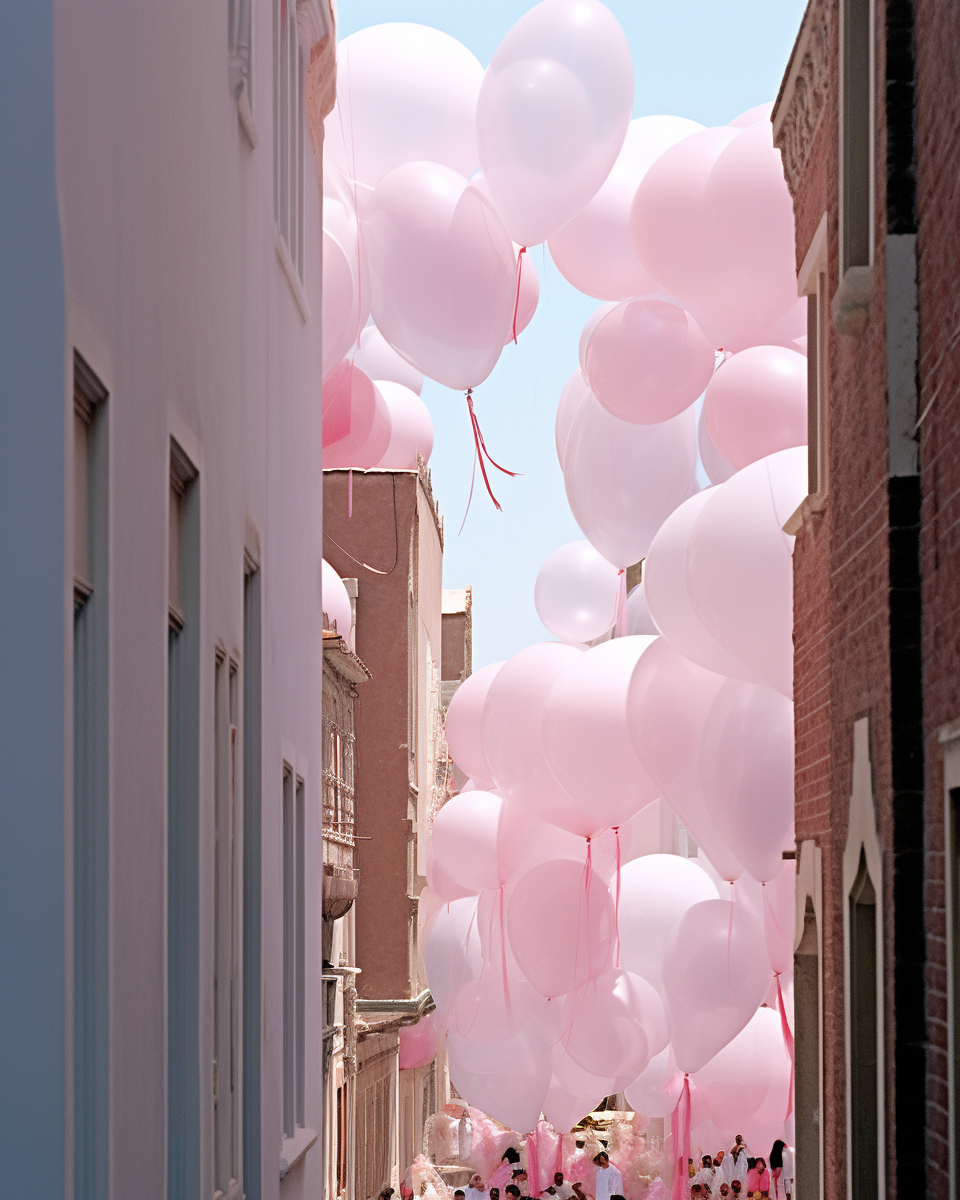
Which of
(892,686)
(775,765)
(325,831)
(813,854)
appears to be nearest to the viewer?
(892,686)

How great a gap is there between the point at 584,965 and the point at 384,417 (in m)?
4.33

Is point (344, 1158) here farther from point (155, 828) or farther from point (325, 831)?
point (155, 828)

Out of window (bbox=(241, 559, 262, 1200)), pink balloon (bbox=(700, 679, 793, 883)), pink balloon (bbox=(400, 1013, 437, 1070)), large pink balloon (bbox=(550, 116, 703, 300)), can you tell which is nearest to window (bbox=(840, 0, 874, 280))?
window (bbox=(241, 559, 262, 1200))

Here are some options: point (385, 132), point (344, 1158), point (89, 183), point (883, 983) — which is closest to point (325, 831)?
point (344, 1158)

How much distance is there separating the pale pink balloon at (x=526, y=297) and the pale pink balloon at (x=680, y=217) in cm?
107

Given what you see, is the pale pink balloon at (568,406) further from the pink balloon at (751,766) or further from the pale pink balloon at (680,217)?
the pink balloon at (751,766)

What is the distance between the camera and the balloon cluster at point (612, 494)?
949cm

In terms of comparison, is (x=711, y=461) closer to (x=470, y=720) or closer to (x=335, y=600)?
(x=470, y=720)

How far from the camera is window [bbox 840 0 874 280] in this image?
22.5 feet

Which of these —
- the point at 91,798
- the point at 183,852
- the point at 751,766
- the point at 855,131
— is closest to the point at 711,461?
the point at 751,766

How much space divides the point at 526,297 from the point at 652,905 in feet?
15.4

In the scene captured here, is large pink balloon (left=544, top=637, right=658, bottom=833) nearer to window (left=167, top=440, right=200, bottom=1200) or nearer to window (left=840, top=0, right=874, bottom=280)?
window (left=840, top=0, right=874, bottom=280)

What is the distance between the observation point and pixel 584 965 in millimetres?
12148

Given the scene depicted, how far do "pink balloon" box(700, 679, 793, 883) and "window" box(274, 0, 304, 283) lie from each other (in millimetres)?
3534
